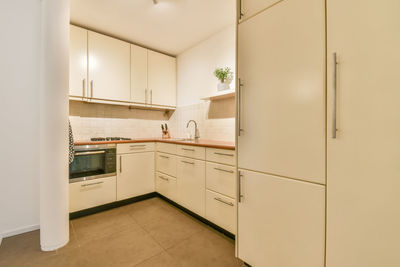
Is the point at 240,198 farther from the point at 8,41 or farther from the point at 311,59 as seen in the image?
the point at 8,41

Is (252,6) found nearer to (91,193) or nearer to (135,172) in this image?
(135,172)

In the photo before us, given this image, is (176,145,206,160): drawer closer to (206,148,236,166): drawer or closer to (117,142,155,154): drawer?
(206,148,236,166): drawer

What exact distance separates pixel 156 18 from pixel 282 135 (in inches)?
85.5

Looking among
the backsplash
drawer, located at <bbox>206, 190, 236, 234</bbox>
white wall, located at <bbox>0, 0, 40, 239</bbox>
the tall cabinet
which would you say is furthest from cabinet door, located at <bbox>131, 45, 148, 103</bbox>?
the tall cabinet

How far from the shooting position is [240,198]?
1.34 meters

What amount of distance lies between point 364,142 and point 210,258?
1.36m

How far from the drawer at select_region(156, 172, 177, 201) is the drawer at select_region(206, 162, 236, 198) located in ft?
2.24

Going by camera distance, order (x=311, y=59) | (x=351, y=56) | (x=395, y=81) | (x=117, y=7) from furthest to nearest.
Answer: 1. (x=117, y=7)
2. (x=311, y=59)
3. (x=351, y=56)
4. (x=395, y=81)

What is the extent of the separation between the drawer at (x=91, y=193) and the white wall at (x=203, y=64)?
178 centimetres

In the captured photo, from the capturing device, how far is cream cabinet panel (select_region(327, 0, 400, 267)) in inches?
29.3

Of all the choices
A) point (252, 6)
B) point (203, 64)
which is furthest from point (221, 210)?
point (203, 64)

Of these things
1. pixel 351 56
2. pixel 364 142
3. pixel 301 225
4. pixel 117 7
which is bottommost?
pixel 301 225

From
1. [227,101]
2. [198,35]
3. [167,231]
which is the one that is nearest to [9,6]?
[198,35]

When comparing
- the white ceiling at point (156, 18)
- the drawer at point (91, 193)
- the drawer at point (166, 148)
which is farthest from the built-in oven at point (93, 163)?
the white ceiling at point (156, 18)
